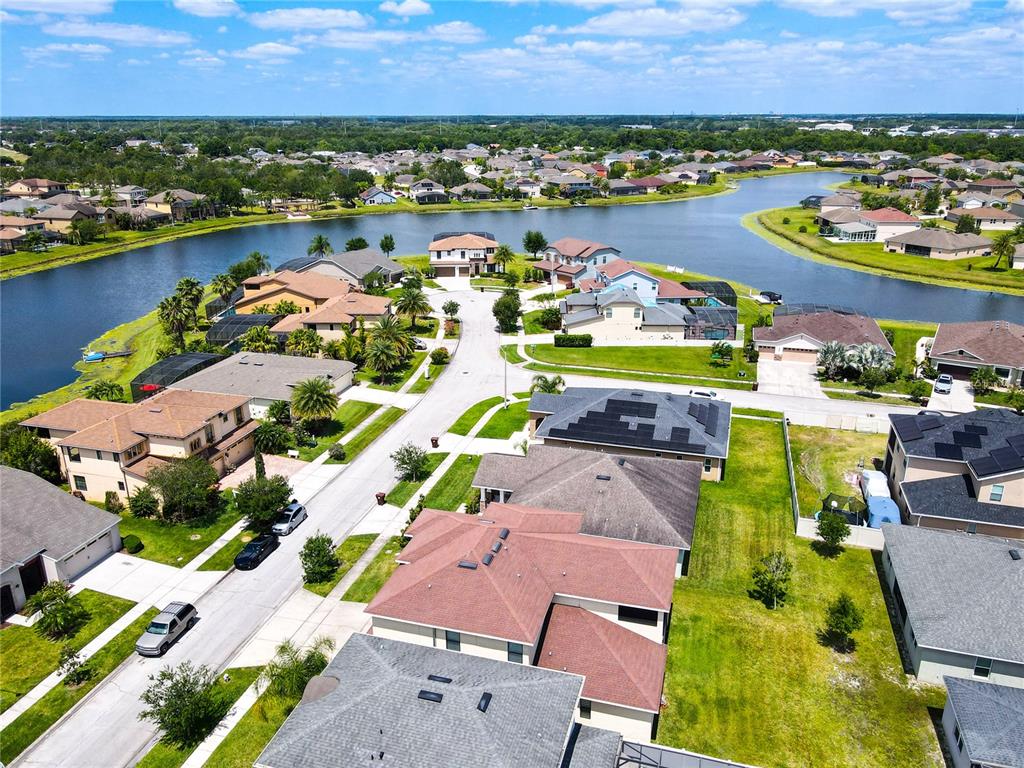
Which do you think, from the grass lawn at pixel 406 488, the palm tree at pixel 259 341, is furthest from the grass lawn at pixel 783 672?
the palm tree at pixel 259 341

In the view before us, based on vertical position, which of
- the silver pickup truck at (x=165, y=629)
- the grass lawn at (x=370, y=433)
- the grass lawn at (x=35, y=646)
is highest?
the silver pickup truck at (x=165, y=629)

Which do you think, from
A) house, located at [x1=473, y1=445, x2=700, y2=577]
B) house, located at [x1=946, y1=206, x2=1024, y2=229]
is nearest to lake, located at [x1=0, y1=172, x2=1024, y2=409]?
house, located at [x1=946, y1=206, x2=1024, y2=229]

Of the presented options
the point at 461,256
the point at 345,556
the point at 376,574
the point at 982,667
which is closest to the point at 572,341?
the point at 461,256

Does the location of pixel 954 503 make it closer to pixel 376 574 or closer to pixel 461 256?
pixel 376 574

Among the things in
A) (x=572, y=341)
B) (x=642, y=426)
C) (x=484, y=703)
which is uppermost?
(x=484, y=703)

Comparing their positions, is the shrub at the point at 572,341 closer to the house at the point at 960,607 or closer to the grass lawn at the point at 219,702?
the house at the point at 960,607

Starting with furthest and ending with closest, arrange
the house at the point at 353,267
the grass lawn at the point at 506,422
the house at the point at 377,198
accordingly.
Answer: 1. the house at the point at 377,198
2. the house at the point at 353,267
3. the grass lawn at the point at 506,422
